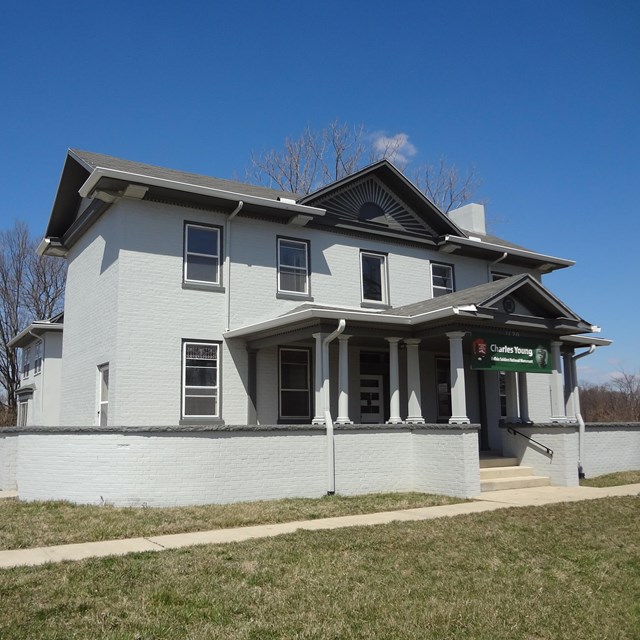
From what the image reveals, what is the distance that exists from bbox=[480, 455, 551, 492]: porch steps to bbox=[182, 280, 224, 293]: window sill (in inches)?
281

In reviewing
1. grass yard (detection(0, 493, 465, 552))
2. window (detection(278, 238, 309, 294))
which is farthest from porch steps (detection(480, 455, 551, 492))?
window (detection(278, 238, 309, 294))

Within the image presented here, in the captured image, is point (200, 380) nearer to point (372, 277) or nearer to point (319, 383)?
point (319, 383)

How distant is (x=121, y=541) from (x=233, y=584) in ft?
9.56

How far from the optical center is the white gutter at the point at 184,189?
1427 cm

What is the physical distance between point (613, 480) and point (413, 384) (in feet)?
18.0

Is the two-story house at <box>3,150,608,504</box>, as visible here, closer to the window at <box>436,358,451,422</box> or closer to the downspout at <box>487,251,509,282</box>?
the window at <box>436,358,451,422</box>

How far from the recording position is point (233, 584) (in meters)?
6.88

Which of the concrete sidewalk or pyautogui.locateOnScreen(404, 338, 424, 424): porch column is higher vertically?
pyautogui.locateOnScreen(404, 338, 424, 424): porch column

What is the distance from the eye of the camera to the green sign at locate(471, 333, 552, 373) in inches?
591

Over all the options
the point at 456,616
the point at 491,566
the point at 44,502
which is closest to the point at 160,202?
the point at 44,502

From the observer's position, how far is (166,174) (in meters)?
16.6

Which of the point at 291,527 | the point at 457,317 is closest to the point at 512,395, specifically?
the point at 457,317

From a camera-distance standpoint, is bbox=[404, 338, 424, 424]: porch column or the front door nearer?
bbox=[404, 338, 424, 424]: porch column

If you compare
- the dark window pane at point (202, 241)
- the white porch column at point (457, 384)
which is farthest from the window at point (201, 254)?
the white porch column at point (457, 384)
